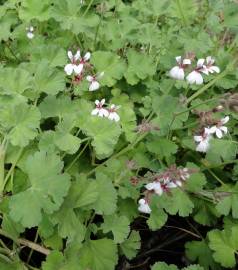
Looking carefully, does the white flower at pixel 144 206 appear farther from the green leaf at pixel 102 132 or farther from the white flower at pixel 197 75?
the white flower at pixel 197 75

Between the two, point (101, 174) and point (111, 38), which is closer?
point (101, 174)

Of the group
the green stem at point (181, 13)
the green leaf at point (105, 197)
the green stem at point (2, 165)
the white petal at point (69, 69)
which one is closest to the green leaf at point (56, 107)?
the white petal at point (69, 69)

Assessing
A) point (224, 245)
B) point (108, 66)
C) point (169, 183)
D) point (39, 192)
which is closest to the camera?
point (39, 192)

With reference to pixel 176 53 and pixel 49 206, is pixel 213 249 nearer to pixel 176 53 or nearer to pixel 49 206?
pixel 49 206

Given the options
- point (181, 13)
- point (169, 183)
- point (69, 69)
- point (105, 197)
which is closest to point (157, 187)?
point (169, 183)

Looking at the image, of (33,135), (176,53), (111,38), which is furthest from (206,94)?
(33,135)

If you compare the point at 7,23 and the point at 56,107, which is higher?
the point at 7,23

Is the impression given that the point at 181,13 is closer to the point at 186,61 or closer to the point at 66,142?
the point at 186,61
